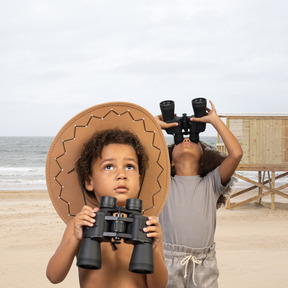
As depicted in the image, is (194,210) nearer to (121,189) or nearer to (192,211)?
(192,211)

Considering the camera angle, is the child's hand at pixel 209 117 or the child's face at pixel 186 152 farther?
the child's face at pixel 186 152

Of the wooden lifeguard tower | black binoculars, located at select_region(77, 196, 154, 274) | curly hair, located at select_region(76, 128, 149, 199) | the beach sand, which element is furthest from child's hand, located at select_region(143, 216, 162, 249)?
the wooden lifeguard tower

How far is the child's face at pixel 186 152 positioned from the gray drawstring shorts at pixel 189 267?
2.08ft

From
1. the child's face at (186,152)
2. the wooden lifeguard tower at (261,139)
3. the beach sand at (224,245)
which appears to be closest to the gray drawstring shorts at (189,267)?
the child's face at (186,152)

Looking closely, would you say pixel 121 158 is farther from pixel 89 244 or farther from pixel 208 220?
pixel 208 220

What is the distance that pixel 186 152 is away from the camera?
322cm

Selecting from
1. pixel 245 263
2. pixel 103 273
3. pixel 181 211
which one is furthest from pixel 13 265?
pixel 103 273

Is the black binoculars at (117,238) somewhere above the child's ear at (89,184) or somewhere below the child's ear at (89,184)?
below

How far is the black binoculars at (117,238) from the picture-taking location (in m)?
1.67

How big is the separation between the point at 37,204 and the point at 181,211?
1167cm

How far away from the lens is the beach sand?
20.8ft

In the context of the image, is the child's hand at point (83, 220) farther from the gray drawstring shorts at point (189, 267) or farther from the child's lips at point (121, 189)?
the gray drawstring shorts at point (189, 267)

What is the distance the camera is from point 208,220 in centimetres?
302

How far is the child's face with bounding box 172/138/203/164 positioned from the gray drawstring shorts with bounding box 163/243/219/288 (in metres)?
0.63
